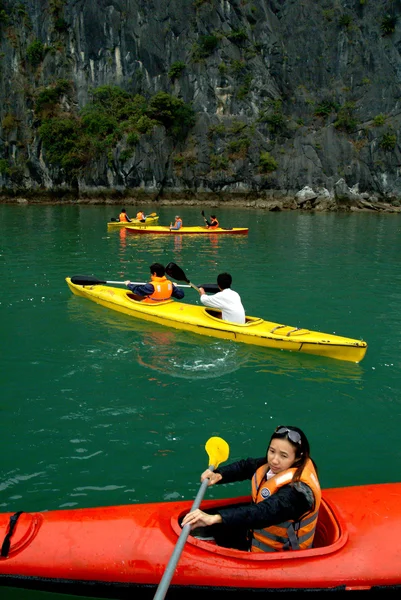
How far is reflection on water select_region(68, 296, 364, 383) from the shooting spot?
21.7 feet

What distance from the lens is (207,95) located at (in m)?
46.8

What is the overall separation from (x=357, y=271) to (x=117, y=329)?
8.44 m

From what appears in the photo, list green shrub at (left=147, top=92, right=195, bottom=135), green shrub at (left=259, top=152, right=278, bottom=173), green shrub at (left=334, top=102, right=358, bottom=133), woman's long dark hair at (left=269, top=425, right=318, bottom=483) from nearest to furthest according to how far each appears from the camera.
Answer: woman's long dark hair at (left=269, top=425, right=318, bottom=483) → green shrub at (left=259, top=152, right=278, bottom=173) → green shrub at (left=147, top=92, right=195, bottom=135) → green shrub at (left=334, top=102, right=358, bottom=133)

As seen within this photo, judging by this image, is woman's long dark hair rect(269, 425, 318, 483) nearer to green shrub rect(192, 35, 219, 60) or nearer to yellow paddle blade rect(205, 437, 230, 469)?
yellow paddle blade rect(205, 437, 230, 469)

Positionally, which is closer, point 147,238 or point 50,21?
point 147,238

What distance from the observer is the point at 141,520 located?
3.02m

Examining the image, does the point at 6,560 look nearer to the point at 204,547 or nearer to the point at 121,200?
the point at 204,547

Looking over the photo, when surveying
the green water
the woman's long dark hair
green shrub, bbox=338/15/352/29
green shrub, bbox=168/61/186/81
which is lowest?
the green water

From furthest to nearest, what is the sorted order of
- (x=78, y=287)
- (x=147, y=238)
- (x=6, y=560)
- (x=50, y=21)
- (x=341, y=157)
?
(x=50, y=21) → (x=341, y=157) → (x=147, y=238) → (x=78, y=287) → (x=6, y=560)

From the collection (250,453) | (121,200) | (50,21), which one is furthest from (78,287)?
(50,21)

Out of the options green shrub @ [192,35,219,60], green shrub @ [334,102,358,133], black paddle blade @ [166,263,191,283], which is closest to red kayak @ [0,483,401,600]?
black paddle blade @ [166,263,191,283]

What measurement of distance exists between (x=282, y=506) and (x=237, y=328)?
15.9 feet

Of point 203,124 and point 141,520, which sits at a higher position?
point 203,124

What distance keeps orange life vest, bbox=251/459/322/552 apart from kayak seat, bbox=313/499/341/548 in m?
0.15
